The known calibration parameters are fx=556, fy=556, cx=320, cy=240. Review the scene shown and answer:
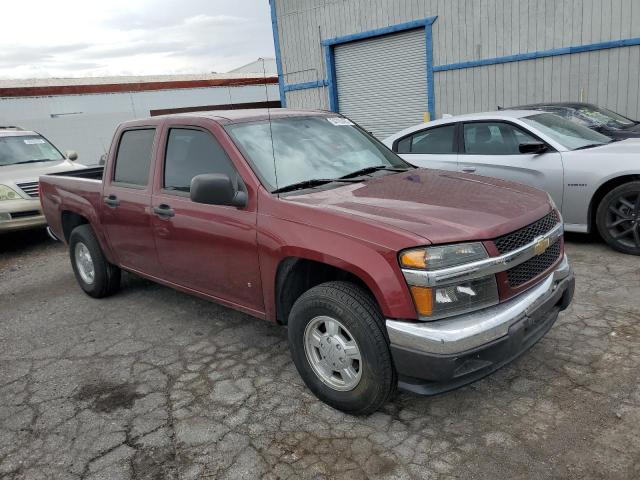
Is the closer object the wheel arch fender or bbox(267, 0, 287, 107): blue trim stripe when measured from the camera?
the wheel arch fender

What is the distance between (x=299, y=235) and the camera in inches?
126

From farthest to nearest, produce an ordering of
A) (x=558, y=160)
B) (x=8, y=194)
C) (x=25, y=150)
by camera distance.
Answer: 1. (x=25, y=150)
2. (x=8, y=194)
3. (x=558, y=160)

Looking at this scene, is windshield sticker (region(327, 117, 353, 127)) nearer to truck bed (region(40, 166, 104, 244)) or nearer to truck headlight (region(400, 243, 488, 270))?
truck headlight (region(400, 243, 488, 270))

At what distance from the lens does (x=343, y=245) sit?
9.77 feet

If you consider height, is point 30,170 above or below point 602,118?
below

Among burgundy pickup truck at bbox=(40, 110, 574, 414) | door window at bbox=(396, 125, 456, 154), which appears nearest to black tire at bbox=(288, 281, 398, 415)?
burgundy pickup truck at bbox=(40, 110, 574, 414)

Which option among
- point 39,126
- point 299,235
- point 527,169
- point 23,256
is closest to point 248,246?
point 299,235

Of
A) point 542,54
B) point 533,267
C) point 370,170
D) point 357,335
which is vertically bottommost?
point 357,335

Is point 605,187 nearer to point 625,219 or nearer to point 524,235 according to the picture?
point 625,219

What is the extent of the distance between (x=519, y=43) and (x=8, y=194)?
10.4 m

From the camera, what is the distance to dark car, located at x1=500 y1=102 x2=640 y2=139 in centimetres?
713

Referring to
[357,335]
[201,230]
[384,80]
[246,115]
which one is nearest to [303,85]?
[384,80]

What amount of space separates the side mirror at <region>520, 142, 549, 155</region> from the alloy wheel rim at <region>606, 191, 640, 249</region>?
35.8 inches

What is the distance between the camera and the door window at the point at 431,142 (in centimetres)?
691
